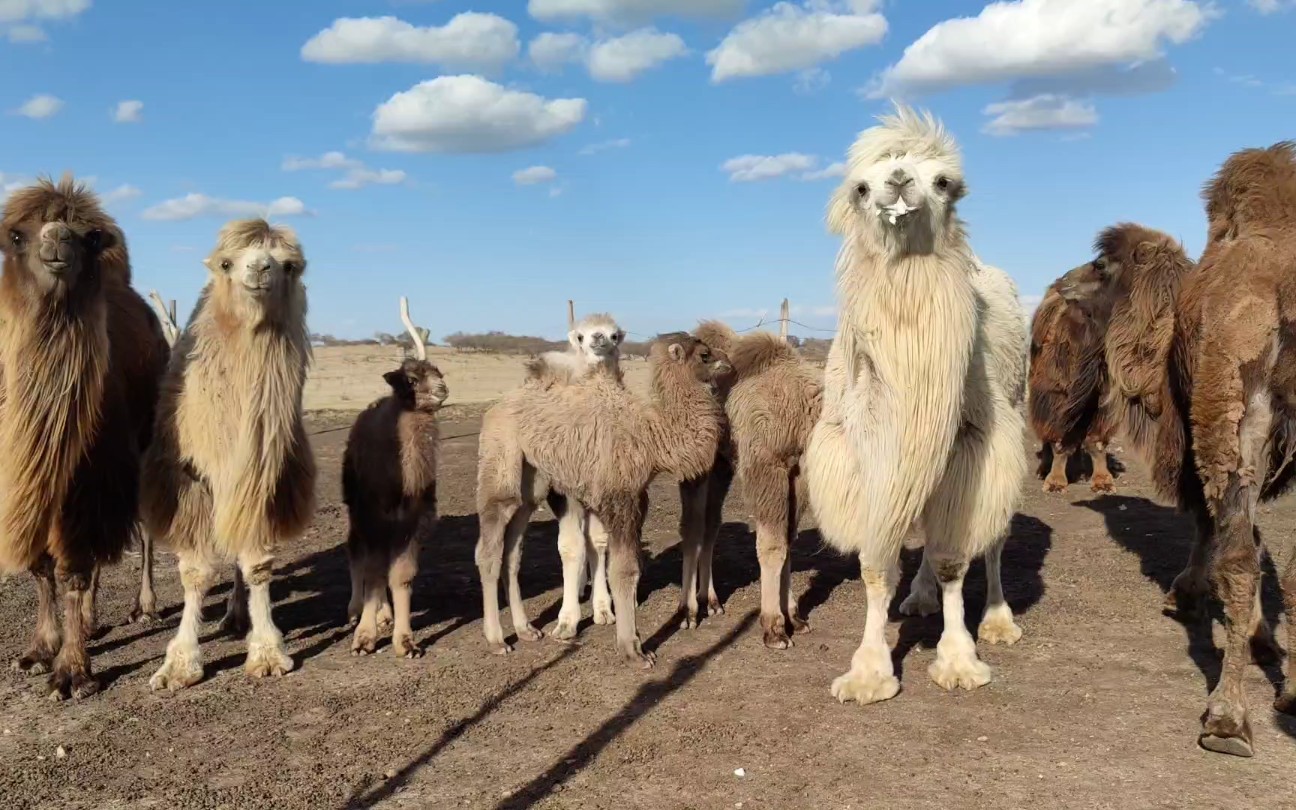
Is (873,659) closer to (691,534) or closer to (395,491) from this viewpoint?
(691,534)

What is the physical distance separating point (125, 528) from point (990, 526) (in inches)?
209

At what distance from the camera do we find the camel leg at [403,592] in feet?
22.2

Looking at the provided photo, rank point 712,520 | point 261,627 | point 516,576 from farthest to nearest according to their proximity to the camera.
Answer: point 712,520, point 516,576, point 261,627

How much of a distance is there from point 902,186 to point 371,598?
433 cm

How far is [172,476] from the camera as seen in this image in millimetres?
6363

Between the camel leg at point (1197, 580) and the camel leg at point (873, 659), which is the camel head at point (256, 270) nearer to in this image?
the camel leg at point (873, 659)

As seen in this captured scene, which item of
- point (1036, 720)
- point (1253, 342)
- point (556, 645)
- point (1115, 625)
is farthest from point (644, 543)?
point (1253, 342)

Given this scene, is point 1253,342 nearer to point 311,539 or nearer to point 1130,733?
point 1130,733

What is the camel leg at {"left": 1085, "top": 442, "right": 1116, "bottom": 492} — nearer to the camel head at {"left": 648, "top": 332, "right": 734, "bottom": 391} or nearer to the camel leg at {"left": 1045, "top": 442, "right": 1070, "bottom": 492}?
the camel leg at {"left": 1045, "top": 442, "right": 1070, "bottom": 492}

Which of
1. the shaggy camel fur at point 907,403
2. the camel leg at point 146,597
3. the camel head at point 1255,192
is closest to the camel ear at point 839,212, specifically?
the shaggy camel fur at point 907,403

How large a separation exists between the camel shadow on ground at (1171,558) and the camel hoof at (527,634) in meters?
4.09

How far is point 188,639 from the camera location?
6277mm

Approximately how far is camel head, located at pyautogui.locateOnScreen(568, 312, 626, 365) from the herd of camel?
29mm

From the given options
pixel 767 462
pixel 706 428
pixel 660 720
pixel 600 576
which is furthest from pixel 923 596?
pixel 660 720
